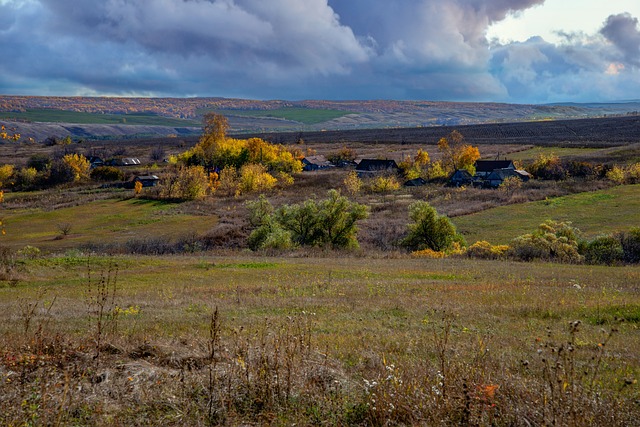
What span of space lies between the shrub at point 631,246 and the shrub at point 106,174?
345ft

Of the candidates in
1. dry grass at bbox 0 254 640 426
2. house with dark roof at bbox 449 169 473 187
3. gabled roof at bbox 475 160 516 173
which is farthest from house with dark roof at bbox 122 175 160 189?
dry grass at bbox 0 254 640 426

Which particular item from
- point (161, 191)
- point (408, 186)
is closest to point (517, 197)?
point (408, 186)

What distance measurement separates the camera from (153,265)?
30281 mm

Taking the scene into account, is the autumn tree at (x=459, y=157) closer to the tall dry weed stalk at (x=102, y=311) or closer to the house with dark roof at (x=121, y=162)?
the house with dark roof at (x=121, y=162)

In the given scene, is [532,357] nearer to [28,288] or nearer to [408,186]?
[28,288]

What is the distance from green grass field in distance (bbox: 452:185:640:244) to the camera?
169ft

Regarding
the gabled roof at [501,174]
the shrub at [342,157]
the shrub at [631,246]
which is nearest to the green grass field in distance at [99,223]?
the shrub at [631,246]

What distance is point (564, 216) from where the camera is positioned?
192 ft

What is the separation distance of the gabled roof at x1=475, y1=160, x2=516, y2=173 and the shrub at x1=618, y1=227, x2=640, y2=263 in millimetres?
70756

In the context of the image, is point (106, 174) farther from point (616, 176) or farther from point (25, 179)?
point (616, 176)

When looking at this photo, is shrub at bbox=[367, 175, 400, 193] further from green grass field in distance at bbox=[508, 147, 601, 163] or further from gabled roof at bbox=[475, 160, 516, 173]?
green grass field in distance at bbox=[508, 147, 601, 163]

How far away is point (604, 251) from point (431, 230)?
13.4 meters

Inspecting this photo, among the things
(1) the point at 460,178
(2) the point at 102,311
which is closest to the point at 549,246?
(2) the point at 102,311

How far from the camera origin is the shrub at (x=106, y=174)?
118000 millimetres
